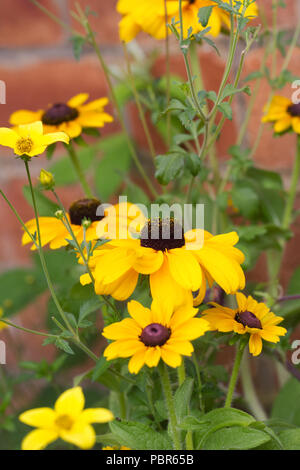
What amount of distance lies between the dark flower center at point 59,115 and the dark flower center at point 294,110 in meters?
0.17

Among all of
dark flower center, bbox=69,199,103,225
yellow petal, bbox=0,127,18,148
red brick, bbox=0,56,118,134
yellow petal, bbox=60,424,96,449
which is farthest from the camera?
red brick, bbox=0,56,118,134

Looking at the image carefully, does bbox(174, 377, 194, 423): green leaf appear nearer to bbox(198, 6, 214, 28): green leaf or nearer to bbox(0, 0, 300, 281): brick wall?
bbox(198, 6, 214, 28): green leaf

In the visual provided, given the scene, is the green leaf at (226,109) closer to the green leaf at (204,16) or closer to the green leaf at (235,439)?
the green leaf at (204,16)

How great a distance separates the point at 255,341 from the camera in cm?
33

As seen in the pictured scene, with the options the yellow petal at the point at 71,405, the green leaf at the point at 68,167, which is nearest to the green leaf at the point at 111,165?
the green leaf at the point at 68,167

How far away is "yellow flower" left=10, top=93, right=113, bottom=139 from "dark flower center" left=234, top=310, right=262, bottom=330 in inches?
8.2

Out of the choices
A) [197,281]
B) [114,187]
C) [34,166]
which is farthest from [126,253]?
[34,166]

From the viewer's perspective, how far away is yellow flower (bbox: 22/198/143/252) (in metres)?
0.38

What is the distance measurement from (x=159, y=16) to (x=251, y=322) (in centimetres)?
25

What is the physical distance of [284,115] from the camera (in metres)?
0.47

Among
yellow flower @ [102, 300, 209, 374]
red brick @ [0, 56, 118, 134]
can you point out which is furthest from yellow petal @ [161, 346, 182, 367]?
red brick @ [0, 56, 118, 134]

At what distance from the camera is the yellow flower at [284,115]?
18.3 inches

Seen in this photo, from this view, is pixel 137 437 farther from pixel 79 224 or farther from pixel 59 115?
pixel 59 115

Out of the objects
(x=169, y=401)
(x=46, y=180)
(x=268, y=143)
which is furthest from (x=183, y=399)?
(x=268, y=143)
